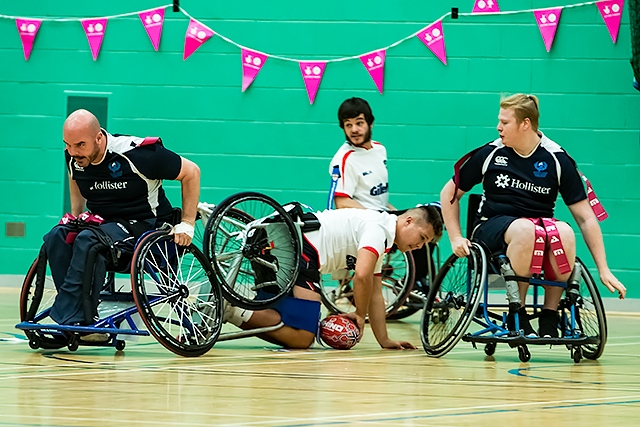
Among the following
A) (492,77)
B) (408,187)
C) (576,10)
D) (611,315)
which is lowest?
(611,315)

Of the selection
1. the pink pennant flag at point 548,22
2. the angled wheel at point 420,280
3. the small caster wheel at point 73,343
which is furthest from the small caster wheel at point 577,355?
the pink pennant flag at point 548,22

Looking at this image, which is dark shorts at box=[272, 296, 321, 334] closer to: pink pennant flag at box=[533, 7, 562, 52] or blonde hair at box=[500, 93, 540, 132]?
blonde hair at box=[500, 93, 540, 132]

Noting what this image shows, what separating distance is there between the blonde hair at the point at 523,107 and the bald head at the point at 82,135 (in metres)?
1.56

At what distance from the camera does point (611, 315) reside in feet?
22.7

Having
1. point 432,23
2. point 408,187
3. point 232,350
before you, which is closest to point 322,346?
point 232,350

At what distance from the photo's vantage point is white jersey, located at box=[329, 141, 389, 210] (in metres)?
5.63

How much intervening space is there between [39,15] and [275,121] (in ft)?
5.87

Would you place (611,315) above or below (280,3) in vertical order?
below

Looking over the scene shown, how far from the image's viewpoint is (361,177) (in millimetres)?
5656

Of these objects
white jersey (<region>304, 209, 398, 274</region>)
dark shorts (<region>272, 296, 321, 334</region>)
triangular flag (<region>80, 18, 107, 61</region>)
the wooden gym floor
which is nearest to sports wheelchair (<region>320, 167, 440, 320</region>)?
white jersey (<region>304, 209, 398, 274</region>)

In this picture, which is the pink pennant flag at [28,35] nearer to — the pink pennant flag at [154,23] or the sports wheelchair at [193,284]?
the pink pennant flag at [154,23]

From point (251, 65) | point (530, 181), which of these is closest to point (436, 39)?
point (251, 65)

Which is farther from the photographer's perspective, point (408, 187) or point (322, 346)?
point (408, 187)

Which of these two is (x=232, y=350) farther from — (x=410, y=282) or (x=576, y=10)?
(x=576, y=10)
